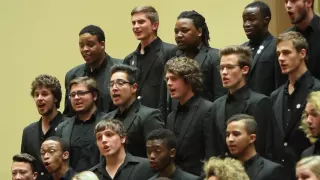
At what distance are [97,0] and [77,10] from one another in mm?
184

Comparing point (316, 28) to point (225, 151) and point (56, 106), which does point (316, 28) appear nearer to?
point (225, 151)

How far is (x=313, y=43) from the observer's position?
5.25 metres

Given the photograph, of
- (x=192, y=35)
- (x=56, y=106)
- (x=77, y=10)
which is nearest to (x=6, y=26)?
(x=77, y=10)

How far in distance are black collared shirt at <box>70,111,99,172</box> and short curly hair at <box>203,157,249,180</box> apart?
48.0 inches

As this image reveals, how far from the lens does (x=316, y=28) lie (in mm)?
5266

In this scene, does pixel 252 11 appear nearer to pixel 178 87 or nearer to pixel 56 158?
pixel 178 87

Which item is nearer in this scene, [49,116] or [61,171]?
[61,171]

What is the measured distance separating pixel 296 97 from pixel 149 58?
1.21m

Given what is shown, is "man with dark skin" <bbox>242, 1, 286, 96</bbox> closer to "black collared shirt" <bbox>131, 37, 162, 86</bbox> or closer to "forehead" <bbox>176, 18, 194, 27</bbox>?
"forehead" <bbox>176, 18, 194, 27</bbox>

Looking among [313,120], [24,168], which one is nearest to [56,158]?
[24,168]

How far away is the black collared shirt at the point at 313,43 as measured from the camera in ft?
17.1

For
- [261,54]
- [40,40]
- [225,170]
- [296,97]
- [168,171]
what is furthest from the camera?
[40,40]

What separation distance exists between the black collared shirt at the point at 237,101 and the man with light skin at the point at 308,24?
48 cm

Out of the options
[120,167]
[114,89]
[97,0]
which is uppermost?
[97,0]
